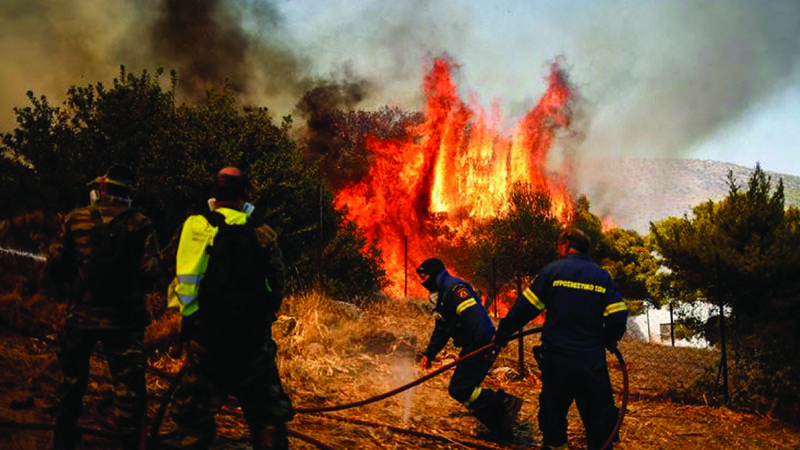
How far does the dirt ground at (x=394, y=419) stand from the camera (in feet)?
14.5

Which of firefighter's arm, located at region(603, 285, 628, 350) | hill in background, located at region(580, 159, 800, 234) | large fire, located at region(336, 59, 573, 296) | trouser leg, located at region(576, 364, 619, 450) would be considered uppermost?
hill in background, located at region(580, 159, 800, 234)

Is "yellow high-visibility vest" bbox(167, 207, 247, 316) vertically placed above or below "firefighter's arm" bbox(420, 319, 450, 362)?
above

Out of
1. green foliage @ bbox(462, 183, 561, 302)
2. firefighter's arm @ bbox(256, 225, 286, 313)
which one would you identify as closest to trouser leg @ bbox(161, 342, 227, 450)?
firefighter's arm @ bbox(256, 225, 286, 313)

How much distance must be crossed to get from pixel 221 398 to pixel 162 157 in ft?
30.6

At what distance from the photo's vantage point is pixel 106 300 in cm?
367

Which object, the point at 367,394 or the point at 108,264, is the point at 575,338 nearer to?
the point at 108,264

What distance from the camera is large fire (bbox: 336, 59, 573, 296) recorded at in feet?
133

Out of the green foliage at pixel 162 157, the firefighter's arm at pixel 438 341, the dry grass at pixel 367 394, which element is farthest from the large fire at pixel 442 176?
the firefighter's arm at pixel 438 341

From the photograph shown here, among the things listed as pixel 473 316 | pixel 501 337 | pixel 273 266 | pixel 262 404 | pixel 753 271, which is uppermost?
pixel 753 271

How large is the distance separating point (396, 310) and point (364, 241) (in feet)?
11.4

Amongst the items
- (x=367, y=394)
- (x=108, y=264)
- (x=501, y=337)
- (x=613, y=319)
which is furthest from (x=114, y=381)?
(x=367, y=394)

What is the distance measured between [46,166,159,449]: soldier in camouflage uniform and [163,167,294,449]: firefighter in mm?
794

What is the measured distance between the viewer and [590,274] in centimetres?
438

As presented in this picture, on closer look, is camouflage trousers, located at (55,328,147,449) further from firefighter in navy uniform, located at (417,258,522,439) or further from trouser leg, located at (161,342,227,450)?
firefighter in navy uniform, located at (417,258,522,439)
